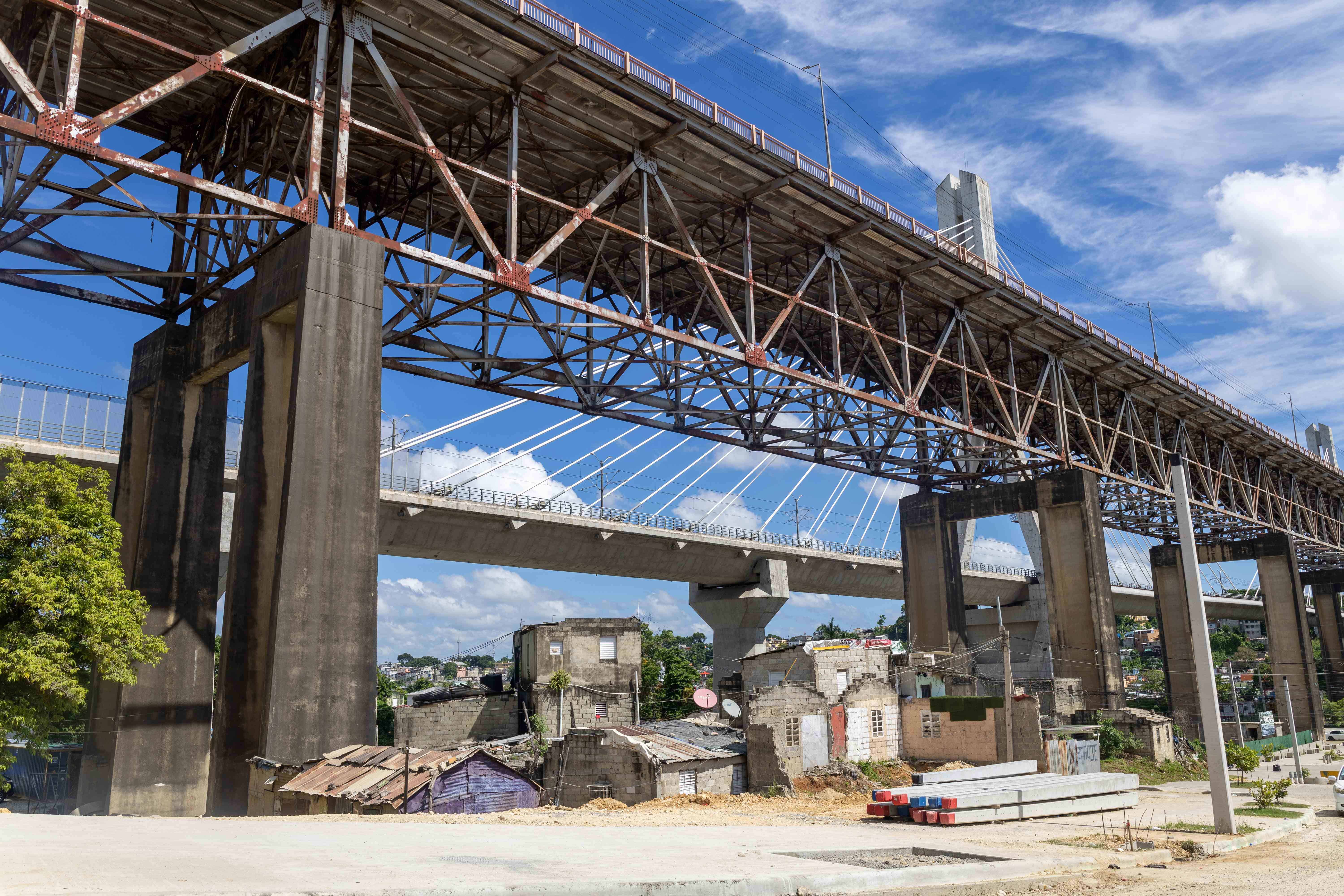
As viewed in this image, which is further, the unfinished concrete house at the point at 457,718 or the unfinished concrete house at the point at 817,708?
the unfinished concrete house at the point at 457,718

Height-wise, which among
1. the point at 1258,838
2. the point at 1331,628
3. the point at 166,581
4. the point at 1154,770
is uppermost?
the point at 1331,628

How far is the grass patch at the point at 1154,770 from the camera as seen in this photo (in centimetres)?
3797

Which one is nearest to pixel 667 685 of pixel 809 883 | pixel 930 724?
pixel 930 724

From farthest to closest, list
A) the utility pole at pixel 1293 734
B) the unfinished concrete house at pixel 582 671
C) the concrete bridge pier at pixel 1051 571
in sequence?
1. the unfinished concrete house at pixel 582 671
2. the concrete bridge pier at pixel 1051 571
3. the utility pole at pixel 1293 734

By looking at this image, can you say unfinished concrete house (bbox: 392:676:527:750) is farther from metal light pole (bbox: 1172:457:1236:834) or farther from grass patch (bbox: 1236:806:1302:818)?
metal light pole (bbox: 1172:457:1236:834)

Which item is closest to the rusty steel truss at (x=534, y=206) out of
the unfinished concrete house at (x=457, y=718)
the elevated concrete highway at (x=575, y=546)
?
the elevated concrete highway at (x=575, y=546)

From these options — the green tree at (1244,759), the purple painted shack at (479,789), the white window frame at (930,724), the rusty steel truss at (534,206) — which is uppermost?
the rusty steel truss at (534,206)

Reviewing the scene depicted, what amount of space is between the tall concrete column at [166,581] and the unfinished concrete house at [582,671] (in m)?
29.0

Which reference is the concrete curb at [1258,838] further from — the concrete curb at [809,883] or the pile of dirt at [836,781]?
the pile of dirt at [836,781]

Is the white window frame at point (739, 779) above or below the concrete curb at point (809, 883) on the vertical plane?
below

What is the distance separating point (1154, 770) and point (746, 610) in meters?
28.1

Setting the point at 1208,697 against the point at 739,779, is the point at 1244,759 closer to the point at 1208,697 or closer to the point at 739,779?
the point at 739,779

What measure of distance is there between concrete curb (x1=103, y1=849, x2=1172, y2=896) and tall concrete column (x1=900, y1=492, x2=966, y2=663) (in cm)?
3455

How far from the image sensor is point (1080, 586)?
46281mm
